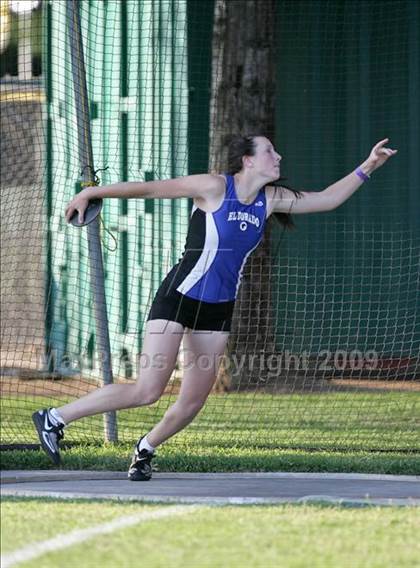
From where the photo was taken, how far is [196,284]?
7.09 metres

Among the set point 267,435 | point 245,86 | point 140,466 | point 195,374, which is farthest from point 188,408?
point 245,86

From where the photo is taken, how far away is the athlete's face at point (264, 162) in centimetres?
732

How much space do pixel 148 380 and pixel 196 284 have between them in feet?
1.86

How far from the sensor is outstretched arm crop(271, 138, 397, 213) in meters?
7.39

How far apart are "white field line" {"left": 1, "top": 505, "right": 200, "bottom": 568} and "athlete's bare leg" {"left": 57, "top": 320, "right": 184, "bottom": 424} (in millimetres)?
865

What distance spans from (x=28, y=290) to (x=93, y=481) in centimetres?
642

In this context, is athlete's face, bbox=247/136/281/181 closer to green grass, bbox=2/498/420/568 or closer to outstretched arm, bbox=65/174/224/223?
outstretched arm, bbox=65/174/224/223

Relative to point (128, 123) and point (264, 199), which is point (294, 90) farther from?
point (264, 199)

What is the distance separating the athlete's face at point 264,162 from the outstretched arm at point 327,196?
0.12 metres

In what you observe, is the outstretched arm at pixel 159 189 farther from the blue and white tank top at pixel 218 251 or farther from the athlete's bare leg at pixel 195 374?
the athlete's bare leg at pixel 195 374

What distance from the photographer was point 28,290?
13.7 meters

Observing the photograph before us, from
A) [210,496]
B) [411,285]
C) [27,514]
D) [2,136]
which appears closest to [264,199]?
[210,496]

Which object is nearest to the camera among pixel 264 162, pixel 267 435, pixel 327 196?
pixel 264 162

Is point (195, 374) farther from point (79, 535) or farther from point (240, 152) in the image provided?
point (79, 535)
